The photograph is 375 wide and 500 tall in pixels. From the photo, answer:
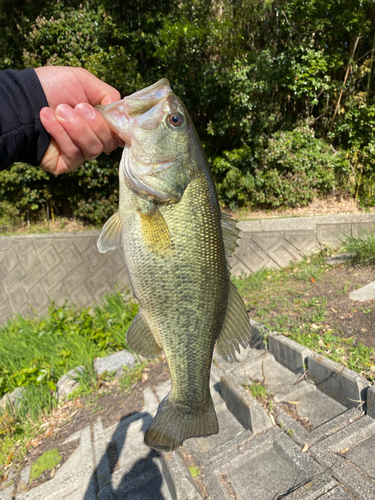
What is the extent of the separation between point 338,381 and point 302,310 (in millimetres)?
1427

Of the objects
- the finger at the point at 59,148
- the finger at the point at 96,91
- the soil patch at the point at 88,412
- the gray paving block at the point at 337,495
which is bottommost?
the soil patch at the point at 88,412

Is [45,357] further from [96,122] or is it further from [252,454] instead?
[96,122]

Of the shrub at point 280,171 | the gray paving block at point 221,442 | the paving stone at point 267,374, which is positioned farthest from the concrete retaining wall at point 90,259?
the gray paving block at point 221,442

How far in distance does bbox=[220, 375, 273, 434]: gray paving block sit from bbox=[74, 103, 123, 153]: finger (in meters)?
2.64

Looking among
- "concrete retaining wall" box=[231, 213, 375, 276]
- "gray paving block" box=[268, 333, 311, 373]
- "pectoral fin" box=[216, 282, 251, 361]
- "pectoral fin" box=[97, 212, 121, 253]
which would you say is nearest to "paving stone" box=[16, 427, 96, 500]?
"pectoral fin" box=[216, 282, 251, 361]

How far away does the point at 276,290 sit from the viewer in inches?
210

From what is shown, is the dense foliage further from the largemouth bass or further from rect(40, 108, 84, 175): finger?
the largemouth bass

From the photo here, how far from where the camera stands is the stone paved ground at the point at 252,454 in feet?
8.00

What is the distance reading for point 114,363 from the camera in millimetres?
4316

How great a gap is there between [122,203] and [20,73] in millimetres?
918

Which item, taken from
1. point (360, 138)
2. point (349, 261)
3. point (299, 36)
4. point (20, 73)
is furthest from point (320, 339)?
point (299, 36)

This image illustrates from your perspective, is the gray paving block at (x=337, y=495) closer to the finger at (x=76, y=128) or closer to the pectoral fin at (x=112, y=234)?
the pectoral fin at (x=112, y=234)

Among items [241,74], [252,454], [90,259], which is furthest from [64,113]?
[241,74]

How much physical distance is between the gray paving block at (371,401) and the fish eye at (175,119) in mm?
2727
